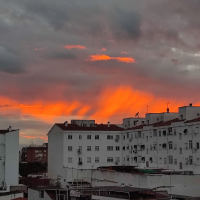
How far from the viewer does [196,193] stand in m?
73.2

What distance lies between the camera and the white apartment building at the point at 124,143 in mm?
86938

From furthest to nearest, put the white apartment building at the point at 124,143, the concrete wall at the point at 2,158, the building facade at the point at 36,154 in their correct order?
the building facade at the point at 36,154 < the concrete wall at the point at 2,158 < the white apartment building at the point at 124,143

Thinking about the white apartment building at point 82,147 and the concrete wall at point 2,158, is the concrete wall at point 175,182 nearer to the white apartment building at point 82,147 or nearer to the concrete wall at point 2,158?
the white apartment building at point 82,147

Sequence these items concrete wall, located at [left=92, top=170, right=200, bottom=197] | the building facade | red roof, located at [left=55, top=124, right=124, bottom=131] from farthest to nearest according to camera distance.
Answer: the building facade → red roof, located at [left=55, top=124, right=124, bottom=131] → concrete wall, located at [left=92, top=170, right=200, bottom=197]

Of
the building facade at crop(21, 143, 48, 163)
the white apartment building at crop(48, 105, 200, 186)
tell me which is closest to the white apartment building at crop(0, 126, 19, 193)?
the white apartment building at crop(48, 105, 200, 186)

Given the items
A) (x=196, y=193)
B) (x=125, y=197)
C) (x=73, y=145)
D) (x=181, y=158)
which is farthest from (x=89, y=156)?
(x=125, y=197)

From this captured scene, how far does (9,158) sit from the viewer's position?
311 ft

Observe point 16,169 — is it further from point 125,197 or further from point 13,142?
point 125,197

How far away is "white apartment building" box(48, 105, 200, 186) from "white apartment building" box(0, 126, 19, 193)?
10.4 metres

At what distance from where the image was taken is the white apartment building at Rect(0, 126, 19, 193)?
93.6m

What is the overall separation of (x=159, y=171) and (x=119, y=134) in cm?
2680

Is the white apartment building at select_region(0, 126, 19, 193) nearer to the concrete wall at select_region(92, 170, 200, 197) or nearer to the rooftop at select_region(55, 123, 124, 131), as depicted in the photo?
the rooftop at select_region(55, 123, 124, 131)

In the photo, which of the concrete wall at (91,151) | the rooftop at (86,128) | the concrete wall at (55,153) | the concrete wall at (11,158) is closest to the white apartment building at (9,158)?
the concrete wall at (11,158)

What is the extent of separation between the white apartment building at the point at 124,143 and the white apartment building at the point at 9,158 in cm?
1037
